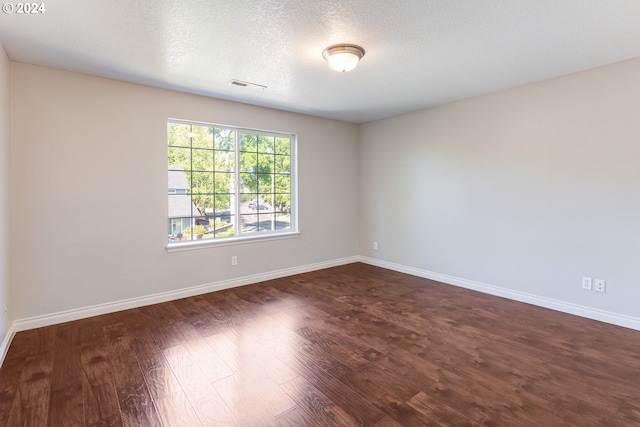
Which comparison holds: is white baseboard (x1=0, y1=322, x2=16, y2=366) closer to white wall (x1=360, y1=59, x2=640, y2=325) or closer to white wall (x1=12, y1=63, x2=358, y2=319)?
white wall (x1=12, y1=63, x2=358, y2=319)

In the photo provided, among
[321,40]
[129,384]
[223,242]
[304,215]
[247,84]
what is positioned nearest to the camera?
[129,384]

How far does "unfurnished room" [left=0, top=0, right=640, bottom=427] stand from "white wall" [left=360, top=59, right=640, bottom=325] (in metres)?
0.02

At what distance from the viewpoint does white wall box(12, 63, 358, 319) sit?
2.92m

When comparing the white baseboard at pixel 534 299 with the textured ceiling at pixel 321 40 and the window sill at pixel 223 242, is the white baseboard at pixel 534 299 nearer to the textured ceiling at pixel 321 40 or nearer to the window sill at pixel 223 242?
the window sill at pixel 223 242

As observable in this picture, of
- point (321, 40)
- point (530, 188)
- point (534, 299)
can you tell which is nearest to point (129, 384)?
point (321, 40)

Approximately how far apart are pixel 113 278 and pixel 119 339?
2.90ft

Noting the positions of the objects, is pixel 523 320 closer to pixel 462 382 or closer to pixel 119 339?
pixel 462 382

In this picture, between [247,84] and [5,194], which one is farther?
[247,84]

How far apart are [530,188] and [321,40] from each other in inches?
113

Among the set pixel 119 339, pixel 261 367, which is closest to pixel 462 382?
pixel 261 367

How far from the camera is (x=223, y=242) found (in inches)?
163

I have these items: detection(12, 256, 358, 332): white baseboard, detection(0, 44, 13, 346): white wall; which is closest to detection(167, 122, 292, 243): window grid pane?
detection(12, 256, 358, 332): white baseboard

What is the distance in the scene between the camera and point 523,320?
10.2 ft

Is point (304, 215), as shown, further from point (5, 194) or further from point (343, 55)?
point (5, 194)
